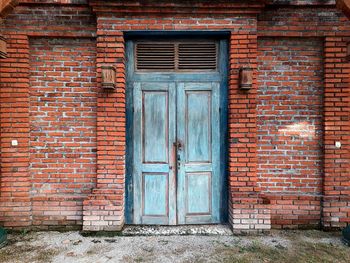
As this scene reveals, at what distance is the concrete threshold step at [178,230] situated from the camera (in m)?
4.00

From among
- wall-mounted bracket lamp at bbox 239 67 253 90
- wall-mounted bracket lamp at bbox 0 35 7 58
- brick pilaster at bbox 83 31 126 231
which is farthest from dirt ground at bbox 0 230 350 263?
wall-mounted bracket lamp at bbox 0 35 7 58

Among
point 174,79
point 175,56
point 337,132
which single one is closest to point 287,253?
point 337,132

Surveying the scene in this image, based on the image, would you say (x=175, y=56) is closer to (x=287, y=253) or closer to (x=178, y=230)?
(x=178, y=230)

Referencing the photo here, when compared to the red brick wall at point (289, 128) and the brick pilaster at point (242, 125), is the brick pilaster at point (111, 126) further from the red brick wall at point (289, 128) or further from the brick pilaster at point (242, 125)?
the red brick wall at point (289, 128)

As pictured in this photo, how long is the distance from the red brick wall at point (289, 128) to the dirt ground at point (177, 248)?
824 mm

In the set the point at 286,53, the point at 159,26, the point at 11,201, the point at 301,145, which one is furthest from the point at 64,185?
the point at 286,53

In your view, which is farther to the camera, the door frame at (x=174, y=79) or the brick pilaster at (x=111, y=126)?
the door frame at (x=174, y=79)

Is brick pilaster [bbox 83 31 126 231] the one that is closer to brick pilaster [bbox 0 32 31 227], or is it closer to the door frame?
the door frame

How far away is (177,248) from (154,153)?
4.97 feet

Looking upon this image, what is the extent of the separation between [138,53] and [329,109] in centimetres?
331

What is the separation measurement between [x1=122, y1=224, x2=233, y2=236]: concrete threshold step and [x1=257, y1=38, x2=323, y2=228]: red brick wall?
3.26 ft

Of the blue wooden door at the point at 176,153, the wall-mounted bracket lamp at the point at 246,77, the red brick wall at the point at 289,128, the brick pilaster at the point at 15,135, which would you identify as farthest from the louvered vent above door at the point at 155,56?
the brick pilaster at the point at 15,135

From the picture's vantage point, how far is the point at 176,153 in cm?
428

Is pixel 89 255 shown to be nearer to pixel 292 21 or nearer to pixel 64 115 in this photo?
pixel 64 115
